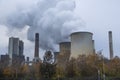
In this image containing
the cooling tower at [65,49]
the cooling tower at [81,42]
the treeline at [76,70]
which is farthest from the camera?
the cooling tower at [65,49]

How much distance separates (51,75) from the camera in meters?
52.4

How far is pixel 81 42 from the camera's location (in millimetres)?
54250

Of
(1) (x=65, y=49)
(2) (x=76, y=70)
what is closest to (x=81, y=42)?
(2) (x=76, y=70)

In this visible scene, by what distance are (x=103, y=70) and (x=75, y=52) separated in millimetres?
8405

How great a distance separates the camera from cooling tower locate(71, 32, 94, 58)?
54438 mm

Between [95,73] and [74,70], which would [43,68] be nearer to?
[74,70]

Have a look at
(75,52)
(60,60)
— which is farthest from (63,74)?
(60,60)

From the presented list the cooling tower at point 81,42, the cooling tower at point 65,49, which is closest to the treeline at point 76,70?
the cooling tower at point 81,42

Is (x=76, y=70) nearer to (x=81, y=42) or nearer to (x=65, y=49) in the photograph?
(x=81, y=42)

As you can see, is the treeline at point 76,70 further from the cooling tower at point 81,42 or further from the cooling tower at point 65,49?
the cooling tower at point 65,49

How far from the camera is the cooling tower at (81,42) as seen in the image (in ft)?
179

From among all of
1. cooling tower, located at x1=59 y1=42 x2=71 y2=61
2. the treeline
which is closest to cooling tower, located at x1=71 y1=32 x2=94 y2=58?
the treeline

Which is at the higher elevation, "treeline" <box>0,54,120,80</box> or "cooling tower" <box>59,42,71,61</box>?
"cooling tower" <box>59,42,71,61</box>

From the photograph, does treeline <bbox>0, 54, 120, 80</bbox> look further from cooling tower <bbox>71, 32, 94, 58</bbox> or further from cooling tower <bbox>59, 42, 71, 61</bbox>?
cooling tower <bbox>59, 42, 71, 61</bbox>
